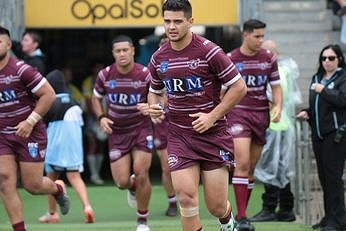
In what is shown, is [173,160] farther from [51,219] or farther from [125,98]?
[51,219]

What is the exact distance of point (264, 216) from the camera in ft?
34.4

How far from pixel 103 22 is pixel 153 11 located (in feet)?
2.62

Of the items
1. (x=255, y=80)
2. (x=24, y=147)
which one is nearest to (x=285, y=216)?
(x=255, y=80)

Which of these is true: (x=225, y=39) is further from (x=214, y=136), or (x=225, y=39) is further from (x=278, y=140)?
(x=214, y=136)

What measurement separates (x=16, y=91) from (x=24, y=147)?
1.80 ft

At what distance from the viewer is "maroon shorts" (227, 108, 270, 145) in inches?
381

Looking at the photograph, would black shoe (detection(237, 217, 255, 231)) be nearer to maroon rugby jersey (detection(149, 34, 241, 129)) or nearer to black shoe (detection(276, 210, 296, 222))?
black shoe (detection(276, 210, 296, 222))

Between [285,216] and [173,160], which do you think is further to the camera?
[285,216]

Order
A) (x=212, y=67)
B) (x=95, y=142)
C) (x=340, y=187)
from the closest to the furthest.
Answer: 1. (x=212, y=67)
2. (x=340, y=187)
3. (x=95, y=142)

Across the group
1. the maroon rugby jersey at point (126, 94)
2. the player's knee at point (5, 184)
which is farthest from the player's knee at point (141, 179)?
the player's knee at point (5, 184)

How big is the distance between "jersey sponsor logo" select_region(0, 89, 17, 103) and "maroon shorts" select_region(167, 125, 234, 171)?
1779mm

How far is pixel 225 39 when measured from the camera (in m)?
18.3

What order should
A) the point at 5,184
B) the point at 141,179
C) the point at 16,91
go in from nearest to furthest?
the point at 5,184
the point at 16,91
the point at 141,179

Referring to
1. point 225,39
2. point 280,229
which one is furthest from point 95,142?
point 280,229
